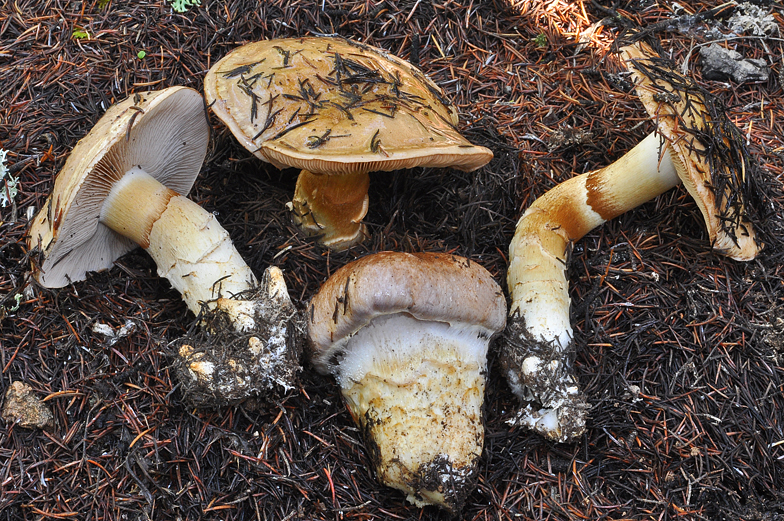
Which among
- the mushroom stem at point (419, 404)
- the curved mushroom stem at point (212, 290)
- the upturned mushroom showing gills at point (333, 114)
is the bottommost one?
the mushroom stem at point (419, 404)

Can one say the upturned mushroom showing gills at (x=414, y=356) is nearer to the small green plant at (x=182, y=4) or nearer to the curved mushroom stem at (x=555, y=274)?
the curved mushroom stem at (x=555, y=274)

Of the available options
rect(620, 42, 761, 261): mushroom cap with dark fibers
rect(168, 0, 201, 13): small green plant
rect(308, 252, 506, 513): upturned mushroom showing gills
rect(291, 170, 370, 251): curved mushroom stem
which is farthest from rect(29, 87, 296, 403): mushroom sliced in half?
rect(620, 42, 761, 261): mushroom cap with dark fibers

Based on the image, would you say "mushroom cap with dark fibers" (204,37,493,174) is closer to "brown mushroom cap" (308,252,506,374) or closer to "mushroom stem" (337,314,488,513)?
"brown mushroom cap" (308,252,506,374)

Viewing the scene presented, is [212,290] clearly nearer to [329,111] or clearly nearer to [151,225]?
[151,225]

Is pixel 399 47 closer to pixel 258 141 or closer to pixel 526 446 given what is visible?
pixel 258 141

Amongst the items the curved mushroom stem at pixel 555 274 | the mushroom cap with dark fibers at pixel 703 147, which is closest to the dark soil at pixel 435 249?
the curved mushroom stem at pixel 555 274

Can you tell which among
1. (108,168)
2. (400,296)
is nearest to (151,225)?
(108,168)

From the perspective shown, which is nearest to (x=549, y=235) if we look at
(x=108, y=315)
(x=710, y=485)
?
(x=710, y=485)
